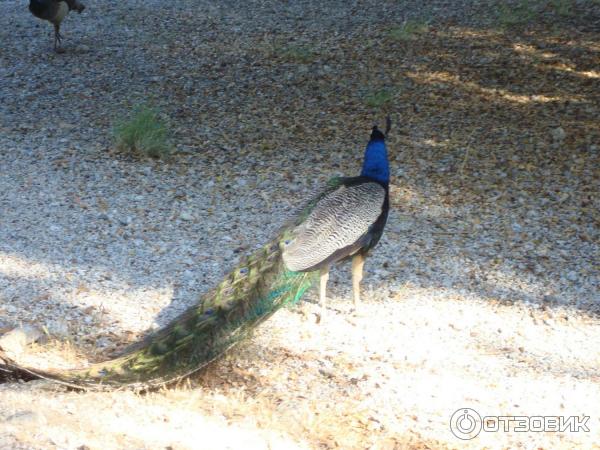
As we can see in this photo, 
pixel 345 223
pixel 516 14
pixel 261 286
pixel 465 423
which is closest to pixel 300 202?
pixel 345 223

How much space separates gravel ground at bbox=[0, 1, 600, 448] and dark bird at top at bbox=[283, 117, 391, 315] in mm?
456

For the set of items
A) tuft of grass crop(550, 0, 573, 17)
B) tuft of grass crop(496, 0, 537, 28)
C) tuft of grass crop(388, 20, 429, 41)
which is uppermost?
tuft of grass crop(550, 0, 573, 17)

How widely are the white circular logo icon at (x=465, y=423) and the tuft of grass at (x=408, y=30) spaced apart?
5086 millimetres

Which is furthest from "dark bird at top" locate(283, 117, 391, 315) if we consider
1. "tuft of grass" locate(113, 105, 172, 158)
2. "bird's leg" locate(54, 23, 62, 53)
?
"bird's leg" locate(54, 23, 62, 53)

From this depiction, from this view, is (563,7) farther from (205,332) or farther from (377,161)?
(205,332)

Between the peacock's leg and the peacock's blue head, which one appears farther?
the peacock's leg

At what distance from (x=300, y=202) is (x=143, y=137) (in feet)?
4.42

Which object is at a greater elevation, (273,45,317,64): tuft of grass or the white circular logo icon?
(273,45,317,64): tuft of grass

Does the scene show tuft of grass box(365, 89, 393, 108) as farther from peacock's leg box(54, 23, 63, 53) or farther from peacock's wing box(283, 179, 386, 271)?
peacock's leg box(54, 23, 63, 53)

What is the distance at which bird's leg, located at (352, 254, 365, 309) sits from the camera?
4.10m

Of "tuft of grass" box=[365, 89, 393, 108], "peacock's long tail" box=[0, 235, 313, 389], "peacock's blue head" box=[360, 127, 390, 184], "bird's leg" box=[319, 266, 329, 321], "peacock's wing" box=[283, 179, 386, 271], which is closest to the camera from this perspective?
"peacock's long tail" box=[0, 235, 313, 389]

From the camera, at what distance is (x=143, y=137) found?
5953 mm

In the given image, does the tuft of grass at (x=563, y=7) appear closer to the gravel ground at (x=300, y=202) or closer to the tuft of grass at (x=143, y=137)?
the gravel ground at (x=300, y=202)

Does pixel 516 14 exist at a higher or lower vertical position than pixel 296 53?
higher
